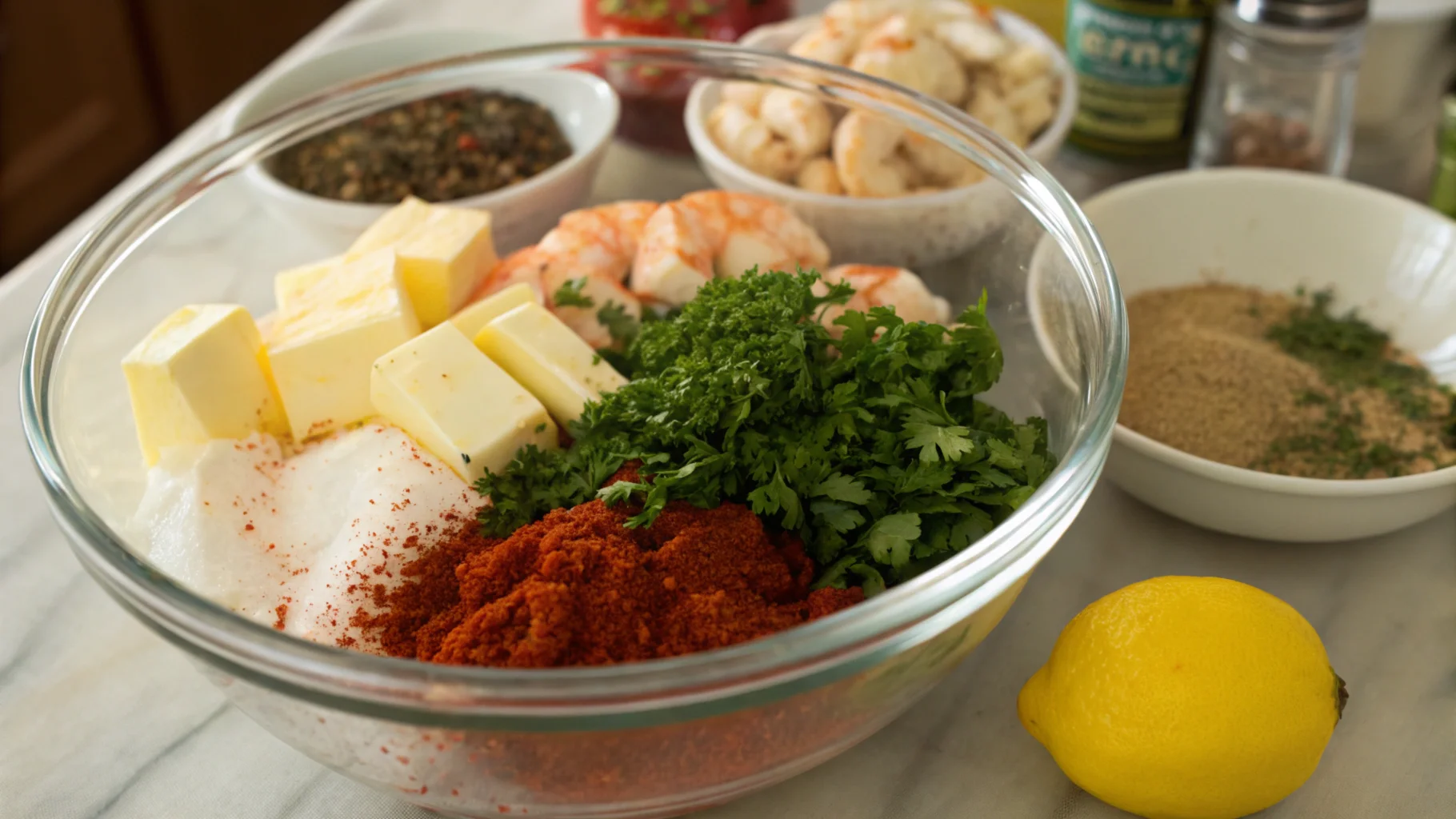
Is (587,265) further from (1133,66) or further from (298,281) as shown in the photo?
(1133,66)

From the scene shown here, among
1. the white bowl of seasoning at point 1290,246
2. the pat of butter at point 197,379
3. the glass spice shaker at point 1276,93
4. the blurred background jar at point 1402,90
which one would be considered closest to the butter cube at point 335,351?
the pat of butter at point 197,379

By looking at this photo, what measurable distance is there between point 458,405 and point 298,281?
0.29m

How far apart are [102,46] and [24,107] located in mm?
245

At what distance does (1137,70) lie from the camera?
155 cm

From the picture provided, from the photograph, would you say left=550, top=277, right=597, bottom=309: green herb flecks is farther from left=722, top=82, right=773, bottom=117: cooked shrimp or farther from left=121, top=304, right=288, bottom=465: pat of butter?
left=722, top=82, right=773, bottom=117: cooked shrimp

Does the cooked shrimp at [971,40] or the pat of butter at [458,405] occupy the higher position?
the cooked shrimp at [971,40]

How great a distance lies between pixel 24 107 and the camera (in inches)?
110

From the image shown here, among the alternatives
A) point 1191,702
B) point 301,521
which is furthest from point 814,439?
point 301,521

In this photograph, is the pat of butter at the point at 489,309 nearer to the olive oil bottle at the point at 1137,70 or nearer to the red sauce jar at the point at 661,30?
the red sauce jar at the point at 661,30

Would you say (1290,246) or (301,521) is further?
(1290,246)

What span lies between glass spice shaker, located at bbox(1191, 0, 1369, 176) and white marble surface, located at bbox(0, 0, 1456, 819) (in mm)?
572

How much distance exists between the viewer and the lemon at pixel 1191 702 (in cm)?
81

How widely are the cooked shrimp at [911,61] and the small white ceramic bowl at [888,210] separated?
13 cm

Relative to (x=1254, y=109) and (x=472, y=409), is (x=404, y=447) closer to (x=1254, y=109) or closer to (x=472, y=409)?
(x=472, y=409)
